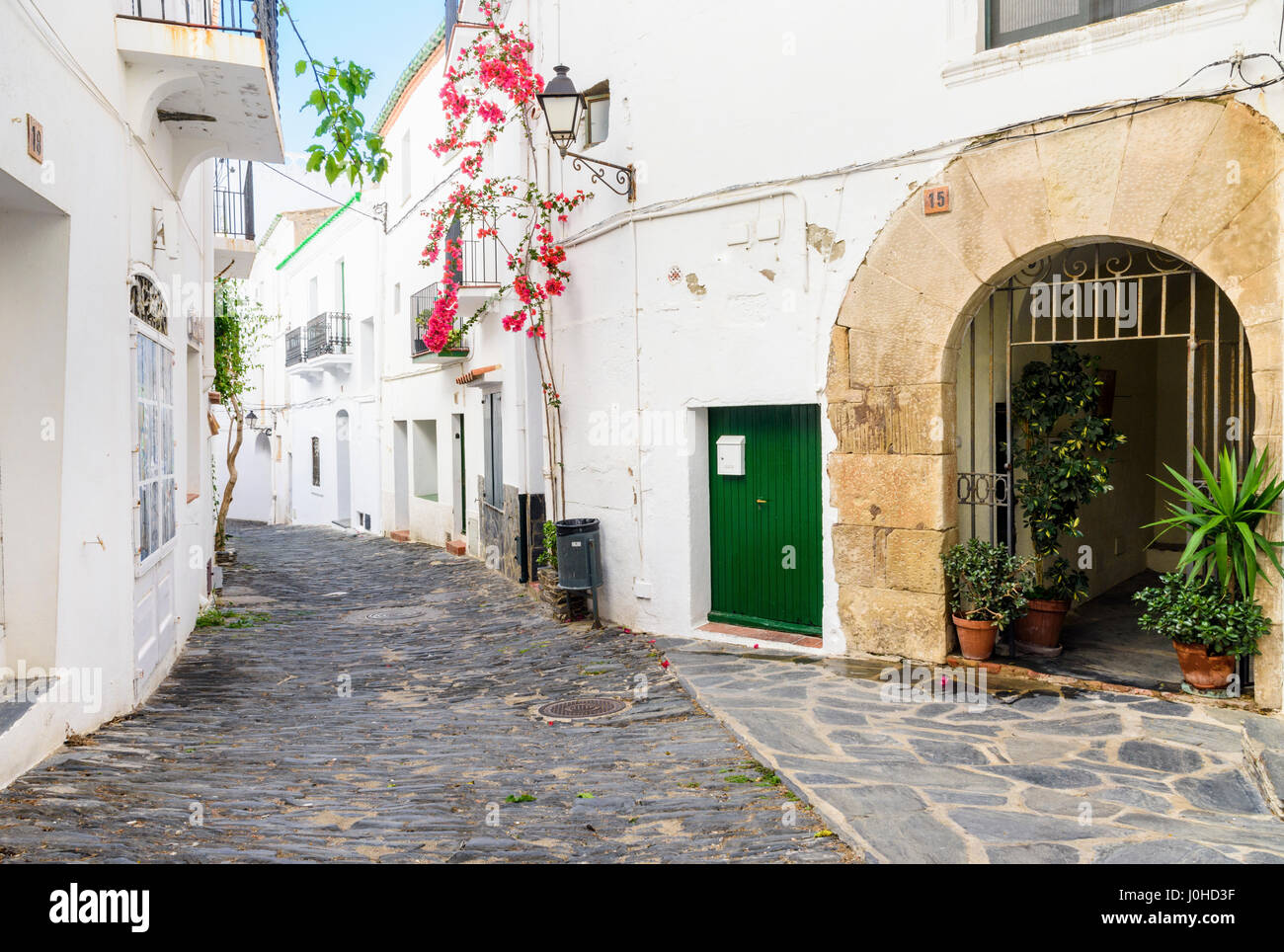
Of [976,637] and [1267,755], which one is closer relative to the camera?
[1267,755]

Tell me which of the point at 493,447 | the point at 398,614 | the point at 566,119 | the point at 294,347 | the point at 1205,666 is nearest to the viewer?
the point at 1205,666

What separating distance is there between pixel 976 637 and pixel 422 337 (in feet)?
31.1

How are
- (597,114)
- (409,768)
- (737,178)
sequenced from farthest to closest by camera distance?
(597,114) → (737,178) → (409,768)

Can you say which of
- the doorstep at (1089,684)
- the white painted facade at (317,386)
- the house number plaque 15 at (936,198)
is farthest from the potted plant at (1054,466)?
the white painted facade at (317,386)

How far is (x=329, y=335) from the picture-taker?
811 inches

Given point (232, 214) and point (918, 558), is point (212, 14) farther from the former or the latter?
point (918, 558)

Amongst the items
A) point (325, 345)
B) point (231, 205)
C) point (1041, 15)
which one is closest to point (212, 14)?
point (231, 205)

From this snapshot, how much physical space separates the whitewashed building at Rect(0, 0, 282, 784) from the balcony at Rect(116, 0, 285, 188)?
0.02 meters

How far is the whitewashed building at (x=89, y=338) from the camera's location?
481 centimetres

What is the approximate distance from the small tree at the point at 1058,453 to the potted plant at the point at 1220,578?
1.10 metres

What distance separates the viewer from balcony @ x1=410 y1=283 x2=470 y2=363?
1380cm

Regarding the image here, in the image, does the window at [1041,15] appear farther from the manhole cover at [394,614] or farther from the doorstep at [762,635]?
the manhole cover at [394,614]

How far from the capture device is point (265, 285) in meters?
28.6
